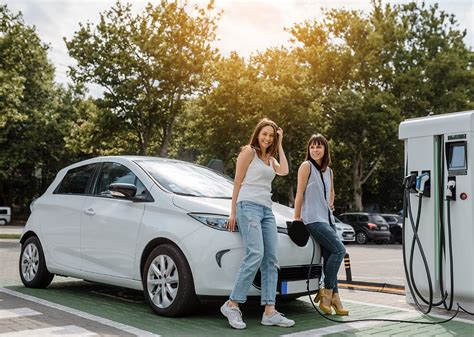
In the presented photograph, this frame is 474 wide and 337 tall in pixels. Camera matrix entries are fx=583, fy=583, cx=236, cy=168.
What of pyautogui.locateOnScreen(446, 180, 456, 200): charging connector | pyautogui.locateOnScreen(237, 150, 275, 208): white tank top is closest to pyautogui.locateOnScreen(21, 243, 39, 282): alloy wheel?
pyautogui.locateOnScreen(237, 150, 275, 208): white tank top

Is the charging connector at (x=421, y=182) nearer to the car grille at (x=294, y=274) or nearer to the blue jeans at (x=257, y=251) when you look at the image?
the car grille at (x=294, y=274)

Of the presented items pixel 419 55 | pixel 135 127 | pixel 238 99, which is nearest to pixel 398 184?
pixel 419 55

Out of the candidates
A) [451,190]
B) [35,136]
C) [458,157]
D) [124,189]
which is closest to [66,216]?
[124,189]

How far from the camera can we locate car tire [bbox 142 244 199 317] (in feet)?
18.1

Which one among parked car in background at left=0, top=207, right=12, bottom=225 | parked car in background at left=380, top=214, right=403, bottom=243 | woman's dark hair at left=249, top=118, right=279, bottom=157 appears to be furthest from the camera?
parked car in background at left=0, top=207, right=12, bottom=225

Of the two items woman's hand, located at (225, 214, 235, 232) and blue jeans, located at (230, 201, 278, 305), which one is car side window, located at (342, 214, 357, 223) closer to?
blue jeans, located at (230, 201, 278, 305)

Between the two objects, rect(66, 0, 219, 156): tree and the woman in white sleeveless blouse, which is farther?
rect(66, 0, 219, 156): tree

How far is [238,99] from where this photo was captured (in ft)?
110

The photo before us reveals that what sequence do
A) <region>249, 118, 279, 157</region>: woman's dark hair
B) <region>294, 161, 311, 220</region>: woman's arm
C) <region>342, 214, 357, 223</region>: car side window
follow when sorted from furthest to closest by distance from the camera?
<region>342, 214, 357, 223</region>: car side window
<region>294, 161, 311, 220</region>: woman's arm
<region>249, 118, 279, 157</region>: woman's dark hair

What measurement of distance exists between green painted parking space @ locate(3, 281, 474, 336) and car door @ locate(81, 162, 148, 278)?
42 cm

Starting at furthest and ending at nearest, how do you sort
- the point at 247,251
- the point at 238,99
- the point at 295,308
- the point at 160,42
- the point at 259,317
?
the point at 238,99, the point at 160,42, the point at 295,308, the point at 259,317, the point at 247,251

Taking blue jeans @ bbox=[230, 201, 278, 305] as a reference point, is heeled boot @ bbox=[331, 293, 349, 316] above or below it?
below

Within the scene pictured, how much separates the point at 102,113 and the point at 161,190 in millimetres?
22924

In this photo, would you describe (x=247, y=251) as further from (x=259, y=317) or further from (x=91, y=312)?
(x=91, y=312)
